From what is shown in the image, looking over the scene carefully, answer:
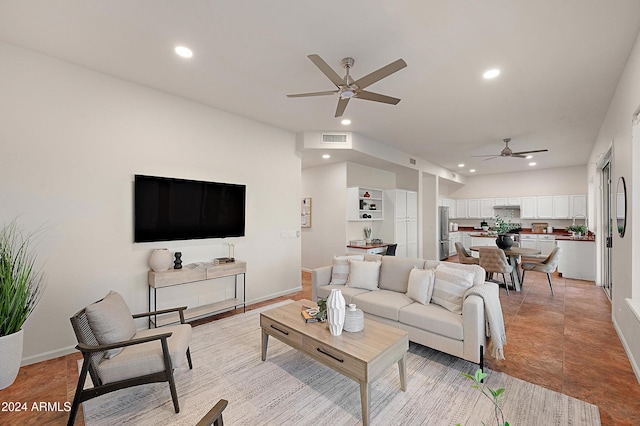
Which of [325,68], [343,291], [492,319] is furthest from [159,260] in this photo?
[492,319]

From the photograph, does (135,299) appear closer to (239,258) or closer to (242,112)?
(239,258)

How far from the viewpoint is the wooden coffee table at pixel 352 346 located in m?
1.95

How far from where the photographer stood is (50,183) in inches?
114

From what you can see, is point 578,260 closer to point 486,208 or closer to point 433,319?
point 486,208

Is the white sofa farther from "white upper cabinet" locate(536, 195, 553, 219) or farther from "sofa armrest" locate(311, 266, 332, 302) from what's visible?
"white upper cabinet" locate(536, 195, 553, 219)

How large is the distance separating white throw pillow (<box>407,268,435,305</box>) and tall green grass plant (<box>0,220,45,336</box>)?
11.4 feet

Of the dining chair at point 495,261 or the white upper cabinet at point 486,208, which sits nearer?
the dining chair at point 495,261

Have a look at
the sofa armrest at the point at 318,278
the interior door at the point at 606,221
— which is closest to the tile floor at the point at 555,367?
the interior door at the point at 606,221

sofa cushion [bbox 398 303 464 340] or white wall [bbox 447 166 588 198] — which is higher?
white wall [bbox 447 166 588 198]

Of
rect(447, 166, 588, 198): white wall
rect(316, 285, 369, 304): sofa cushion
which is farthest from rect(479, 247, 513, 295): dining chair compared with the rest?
rect(447, 166, 588, 198): white wall

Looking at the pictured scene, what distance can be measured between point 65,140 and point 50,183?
18.6 inches

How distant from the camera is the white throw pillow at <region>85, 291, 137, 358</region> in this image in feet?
6.77

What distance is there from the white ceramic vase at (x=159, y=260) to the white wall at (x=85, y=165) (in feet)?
0.51

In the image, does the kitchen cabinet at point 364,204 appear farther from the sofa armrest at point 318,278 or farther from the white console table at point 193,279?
the white console table at point 193,279
